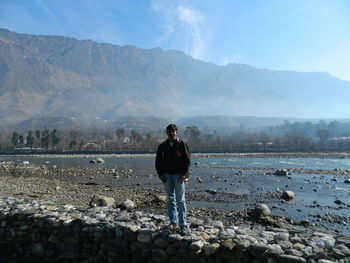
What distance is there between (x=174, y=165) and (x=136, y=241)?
2010 millimetres

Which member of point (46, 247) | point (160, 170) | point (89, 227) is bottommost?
point (46, 247)

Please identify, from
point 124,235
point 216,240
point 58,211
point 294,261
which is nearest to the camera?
point 294,261

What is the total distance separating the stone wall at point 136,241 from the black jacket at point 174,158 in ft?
4.72

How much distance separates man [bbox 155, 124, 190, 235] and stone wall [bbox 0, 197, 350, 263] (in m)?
0.68

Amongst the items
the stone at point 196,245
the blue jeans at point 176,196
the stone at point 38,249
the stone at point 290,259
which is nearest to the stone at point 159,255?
the stone at point 196,245

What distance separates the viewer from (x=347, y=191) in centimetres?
2909

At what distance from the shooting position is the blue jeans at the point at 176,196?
7.71 meters

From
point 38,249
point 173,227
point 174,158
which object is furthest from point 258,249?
point 38,249

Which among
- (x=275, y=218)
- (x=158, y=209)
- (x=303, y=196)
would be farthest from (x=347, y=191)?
(x=158, y=209)

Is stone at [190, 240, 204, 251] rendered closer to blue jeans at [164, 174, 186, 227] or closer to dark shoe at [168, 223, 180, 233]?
dark shoe at [168, 223, 180, 233]

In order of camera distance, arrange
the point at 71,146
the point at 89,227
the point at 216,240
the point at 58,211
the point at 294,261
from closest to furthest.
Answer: the point at 294,261 < the point at 216,240 < the point at 89,227 < the point at 58,211 < the point at 71,146

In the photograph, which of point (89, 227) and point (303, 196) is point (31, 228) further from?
point (303, 196)

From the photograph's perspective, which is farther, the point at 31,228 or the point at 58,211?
the point at 58,211

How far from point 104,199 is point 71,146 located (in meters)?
115
